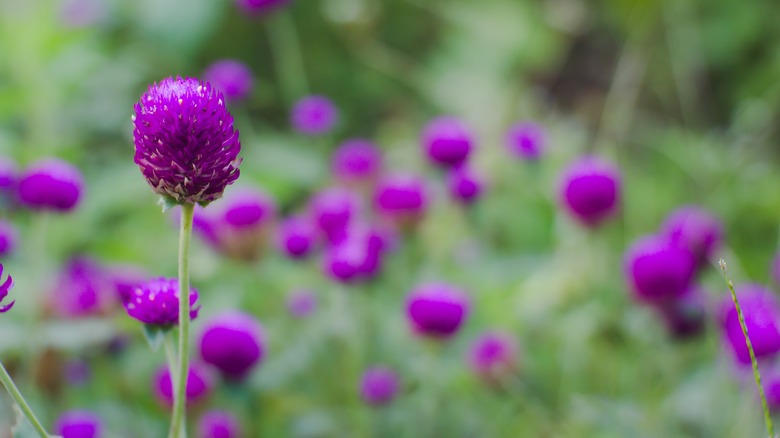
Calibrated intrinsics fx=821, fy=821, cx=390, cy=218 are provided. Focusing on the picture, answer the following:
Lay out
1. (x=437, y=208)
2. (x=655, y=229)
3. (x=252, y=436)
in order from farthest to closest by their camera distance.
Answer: (x=655, y=229) → (x=437, y=208) → (x=252, y=436)

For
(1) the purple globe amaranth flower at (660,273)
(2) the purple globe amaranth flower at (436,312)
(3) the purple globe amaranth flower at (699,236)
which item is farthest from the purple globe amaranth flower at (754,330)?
(2) the purple globe amaranth flower at (436,312)

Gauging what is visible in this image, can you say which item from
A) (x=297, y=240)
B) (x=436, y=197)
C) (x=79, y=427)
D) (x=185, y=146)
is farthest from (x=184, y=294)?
(x=436, y=197)

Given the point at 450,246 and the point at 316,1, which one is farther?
the point at 316,1

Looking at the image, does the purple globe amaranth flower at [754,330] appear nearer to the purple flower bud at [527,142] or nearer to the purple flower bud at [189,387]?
the purple flower bud at [527,142]

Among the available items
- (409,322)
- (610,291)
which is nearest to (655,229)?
(610,291)

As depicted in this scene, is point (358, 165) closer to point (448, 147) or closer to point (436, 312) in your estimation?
point (448, 147)

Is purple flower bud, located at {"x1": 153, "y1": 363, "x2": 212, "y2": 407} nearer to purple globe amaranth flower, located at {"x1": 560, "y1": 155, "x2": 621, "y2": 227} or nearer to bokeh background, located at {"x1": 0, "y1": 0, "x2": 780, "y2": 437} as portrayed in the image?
bokeh background, located at {"x1": 0, "y1": 0, "x2": 780, "y2": 437}

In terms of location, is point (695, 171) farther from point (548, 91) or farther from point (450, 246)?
point (548, 91)
